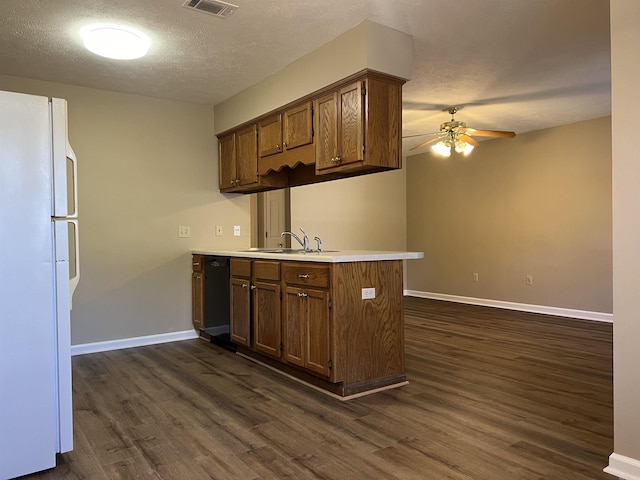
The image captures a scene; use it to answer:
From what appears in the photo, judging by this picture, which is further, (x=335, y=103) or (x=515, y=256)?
(x=515, y=256)

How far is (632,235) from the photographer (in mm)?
1887

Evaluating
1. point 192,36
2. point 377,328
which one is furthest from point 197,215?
point 377,328

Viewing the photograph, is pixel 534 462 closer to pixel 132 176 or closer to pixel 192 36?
pixel 192 36

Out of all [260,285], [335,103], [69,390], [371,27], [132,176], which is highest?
[371,27]

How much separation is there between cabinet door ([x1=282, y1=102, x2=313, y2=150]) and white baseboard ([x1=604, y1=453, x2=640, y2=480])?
8.62 feet

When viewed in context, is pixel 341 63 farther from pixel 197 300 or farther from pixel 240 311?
pixel 197 300

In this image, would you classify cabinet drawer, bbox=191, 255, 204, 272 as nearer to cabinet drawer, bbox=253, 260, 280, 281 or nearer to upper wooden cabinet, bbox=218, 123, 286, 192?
upper wooden cabinet, bbox=218, 123, 286, 192

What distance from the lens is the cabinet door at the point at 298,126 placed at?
351cm

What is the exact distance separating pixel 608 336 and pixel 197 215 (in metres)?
4.27

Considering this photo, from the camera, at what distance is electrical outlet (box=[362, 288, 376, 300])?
9.75ft

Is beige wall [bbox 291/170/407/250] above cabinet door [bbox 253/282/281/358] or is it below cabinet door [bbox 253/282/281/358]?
above

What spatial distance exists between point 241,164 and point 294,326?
1.93m

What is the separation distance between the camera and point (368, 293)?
299 cm

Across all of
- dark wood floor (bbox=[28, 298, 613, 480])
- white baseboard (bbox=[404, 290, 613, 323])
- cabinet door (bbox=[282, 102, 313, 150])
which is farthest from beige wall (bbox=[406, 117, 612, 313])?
cabinet door (bbox=[282, 102, 313, 150])
